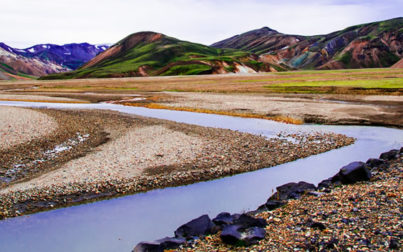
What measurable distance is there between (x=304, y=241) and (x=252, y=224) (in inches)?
83.8

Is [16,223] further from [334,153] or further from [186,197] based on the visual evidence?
[334,153]

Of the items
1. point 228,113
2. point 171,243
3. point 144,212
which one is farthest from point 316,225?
point 228,113

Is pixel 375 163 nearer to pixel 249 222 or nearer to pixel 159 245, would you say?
pixel 249 222

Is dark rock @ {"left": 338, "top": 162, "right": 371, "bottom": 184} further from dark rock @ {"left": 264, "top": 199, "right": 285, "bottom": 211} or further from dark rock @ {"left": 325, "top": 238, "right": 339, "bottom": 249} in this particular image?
dark rock @ {"left": 325, "top": 238, "right": 339, "bottom": 249}

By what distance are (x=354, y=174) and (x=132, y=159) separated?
14.6m

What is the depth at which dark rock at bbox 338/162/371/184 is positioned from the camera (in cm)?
1798

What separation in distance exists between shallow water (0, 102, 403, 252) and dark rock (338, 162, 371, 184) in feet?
6.92

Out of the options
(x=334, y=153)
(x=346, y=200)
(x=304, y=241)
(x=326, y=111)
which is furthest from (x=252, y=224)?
(x=326, y=111)

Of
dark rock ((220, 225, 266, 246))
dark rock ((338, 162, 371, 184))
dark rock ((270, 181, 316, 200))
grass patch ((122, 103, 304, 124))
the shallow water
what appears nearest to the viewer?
dark rock ((220, 225, 266, 246))

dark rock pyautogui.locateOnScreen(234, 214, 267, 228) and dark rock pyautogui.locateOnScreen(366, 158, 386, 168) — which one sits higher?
dark rock pyautogui.locateOnScreen(366, 158, 386, 168)

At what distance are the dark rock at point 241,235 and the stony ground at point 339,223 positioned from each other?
0.22 metres

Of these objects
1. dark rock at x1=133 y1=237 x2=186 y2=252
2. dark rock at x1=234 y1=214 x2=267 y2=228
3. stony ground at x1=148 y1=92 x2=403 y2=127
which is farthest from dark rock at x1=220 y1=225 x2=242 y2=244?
stony ground at x1=148 y1=92 x2=403 y2=127

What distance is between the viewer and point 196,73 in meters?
194

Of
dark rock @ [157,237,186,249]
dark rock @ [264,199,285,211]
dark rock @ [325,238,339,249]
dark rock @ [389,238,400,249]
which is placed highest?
dark rock @ [389,238,400,249]
